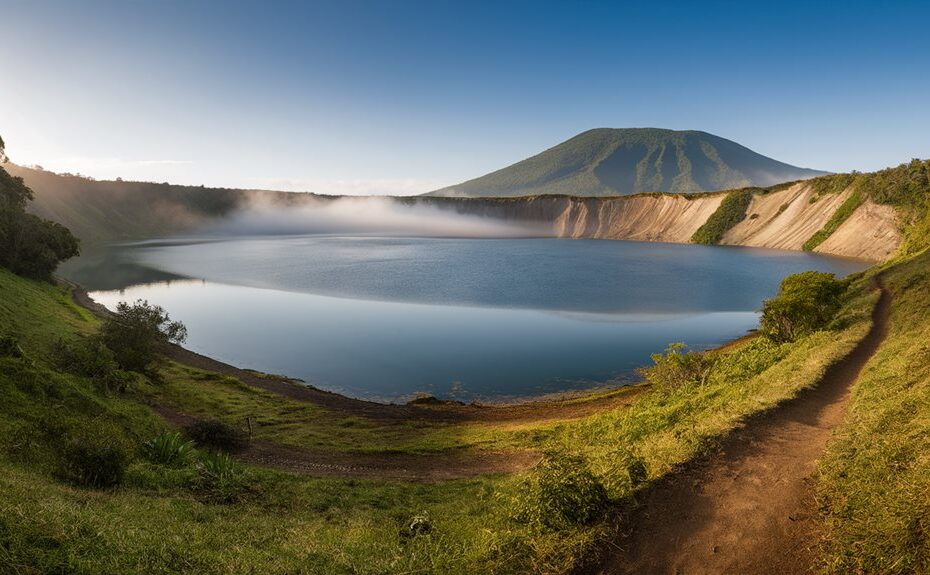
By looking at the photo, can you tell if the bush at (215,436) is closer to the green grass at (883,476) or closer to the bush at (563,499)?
the bush at (563,499)

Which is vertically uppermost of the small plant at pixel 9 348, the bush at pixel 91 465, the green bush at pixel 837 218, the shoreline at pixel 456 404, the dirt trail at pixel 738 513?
the green bush at pixel 837 218

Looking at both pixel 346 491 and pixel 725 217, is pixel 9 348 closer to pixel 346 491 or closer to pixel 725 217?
pixel 346 491

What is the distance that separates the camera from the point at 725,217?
131 meters

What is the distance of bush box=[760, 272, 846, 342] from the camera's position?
25.2 m

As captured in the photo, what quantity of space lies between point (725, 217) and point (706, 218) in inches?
238

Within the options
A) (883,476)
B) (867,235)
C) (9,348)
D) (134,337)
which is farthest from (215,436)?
(867,235)

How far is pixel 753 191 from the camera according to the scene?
131 m

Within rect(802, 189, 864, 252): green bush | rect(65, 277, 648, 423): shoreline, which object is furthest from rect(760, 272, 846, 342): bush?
rect(802, 189, 864, 252): green bush

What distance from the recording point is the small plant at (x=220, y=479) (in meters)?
12.0

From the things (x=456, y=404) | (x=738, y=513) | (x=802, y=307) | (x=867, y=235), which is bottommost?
(x=456, y=404)

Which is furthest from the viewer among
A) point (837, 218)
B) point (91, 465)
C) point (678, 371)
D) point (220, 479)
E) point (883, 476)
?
point (837, 218)

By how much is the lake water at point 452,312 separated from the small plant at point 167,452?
14553 millimetres

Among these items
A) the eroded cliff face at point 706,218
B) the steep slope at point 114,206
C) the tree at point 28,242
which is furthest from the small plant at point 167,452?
the steep slope at point 114,206

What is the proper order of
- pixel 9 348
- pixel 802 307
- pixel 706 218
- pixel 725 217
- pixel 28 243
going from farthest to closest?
pixel 706 218
pixel 725 217
pixel 28 243
pixel 802 307
pixel 9 348
